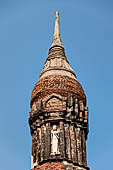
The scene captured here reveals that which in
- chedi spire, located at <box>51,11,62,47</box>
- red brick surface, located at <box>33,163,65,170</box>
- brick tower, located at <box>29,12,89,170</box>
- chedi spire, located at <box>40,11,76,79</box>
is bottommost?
red brick surface, located at <box>33,163,65,170</box>

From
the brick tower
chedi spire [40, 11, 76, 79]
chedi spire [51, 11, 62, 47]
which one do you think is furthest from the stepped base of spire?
chedi spire [51, 11, 62, 47]

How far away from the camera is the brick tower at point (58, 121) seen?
19722 millimetres

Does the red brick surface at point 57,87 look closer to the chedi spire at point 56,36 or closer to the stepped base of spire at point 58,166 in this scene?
the chedi spire at point 56,36

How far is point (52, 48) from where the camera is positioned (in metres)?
24.7

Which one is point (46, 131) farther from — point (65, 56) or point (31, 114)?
point (65, 56)

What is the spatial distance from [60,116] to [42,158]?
211cm

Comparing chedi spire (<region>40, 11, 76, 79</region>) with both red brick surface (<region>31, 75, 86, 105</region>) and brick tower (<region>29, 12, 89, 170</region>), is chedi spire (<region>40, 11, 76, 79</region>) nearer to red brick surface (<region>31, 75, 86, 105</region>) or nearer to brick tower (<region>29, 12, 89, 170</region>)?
brick tower (<region>29, 12, 89, 170</region>)

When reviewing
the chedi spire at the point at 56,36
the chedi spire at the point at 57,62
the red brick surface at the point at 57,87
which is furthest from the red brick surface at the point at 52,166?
the chedi spire at the point at 56,36

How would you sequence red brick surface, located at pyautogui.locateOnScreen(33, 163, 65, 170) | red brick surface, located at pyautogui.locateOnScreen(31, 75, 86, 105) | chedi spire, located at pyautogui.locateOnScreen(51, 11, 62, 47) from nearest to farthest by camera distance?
1. red brick surface, located at pyautogui.locateOnScreen(33, 163, 65, 170)
2. red brick surface, located at pyautogui.locateOnScreen(31, 75, 86, 105)
3. chedi spire, located at pyautogui.locateOnScreen(51, 11, 62, 47)

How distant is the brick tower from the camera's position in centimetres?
1972

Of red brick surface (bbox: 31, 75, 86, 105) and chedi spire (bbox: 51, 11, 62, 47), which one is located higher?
chedi spire (bbox: 51, 11, 62, 47)

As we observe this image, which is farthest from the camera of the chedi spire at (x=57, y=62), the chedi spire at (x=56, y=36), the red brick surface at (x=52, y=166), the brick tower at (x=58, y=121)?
the chedi spire at (x=56, y=36)

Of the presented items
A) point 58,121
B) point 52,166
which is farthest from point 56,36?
point 52,166

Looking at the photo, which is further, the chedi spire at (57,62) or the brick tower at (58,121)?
the chedi spire at (57,62)
